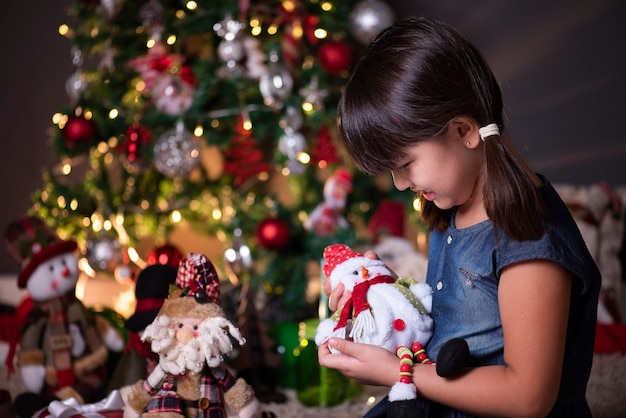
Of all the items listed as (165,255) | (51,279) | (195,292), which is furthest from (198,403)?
Result: (165,255)

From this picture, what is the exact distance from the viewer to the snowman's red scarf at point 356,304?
110 cm

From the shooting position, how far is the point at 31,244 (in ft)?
6.16

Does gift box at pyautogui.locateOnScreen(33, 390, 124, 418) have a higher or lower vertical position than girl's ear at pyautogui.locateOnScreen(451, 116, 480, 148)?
lower

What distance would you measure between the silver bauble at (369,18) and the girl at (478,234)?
1.33m

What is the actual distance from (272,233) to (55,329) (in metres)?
0.78

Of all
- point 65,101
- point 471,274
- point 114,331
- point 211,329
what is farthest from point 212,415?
point 65,101

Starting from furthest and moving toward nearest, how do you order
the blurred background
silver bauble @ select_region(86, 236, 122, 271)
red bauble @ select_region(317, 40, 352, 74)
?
the blurred background < silver bauble @ select_region(86, 236, 122, 271) < red bauble @ select_region(317, 40, 352, 74)

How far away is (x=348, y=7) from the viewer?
7.92ft

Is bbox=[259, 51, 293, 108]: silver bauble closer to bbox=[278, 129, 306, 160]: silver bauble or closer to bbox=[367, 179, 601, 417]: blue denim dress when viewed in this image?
bbox=[278, 129, 306, 160]: silver bauble

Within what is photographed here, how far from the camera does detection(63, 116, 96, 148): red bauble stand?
2.40 m

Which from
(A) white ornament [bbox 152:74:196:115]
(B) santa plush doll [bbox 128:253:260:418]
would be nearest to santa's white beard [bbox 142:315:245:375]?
(B) santa plush doll [bbox 128:253:260:418]

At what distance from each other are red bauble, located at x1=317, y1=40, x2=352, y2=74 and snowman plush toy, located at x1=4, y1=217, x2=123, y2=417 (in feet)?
3.25

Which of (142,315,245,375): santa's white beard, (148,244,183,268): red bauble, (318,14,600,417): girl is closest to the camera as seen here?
(318,14,600,417): girl

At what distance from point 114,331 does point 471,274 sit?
1200mm
